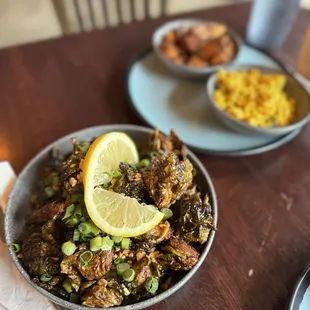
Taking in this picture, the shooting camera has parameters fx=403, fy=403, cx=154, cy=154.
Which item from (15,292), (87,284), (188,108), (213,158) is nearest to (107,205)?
(87,284)

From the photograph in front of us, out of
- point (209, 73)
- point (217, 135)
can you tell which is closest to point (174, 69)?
point (209, 73)

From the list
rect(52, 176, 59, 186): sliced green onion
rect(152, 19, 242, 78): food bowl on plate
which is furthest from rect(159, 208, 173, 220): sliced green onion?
rect(152, 19, 242, 78): food bowl on plate

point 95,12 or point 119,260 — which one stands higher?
point 119,260

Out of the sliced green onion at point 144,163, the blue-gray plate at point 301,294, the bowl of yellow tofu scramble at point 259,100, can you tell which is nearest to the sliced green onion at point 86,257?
the sliced green onion at point 144,163

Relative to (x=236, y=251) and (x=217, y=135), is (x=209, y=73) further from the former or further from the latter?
(x=236, y=251)

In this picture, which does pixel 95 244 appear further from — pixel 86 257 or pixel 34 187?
pixel 34 187

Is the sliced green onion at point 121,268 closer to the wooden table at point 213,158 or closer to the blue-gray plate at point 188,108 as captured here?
the wooden table at point 213,158
